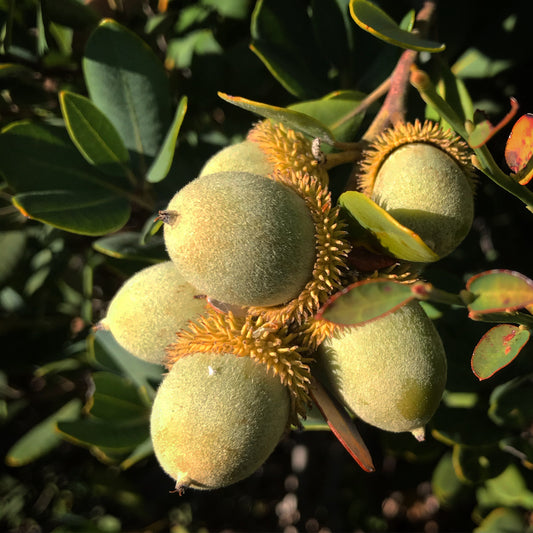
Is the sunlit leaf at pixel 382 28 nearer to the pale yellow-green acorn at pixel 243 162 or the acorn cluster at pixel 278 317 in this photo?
the acorn cluster at pixel 278 317

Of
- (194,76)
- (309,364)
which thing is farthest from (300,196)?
(194,76)

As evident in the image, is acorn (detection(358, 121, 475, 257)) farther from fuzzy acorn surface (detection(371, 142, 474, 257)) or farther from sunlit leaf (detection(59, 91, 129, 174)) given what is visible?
sunlit leaf (detection(59, 91, 129, 174))

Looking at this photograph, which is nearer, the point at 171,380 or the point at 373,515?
the point at 171,380

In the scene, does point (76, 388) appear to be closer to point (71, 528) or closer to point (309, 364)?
point (71, 528)

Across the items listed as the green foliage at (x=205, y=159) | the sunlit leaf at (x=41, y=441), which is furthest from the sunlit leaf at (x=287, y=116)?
the sunlit leaf at (x=41, y=441)

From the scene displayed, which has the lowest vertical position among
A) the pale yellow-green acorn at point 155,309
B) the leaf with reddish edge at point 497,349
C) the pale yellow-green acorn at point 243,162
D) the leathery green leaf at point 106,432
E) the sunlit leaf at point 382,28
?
the leathery green leaf at point 106,432

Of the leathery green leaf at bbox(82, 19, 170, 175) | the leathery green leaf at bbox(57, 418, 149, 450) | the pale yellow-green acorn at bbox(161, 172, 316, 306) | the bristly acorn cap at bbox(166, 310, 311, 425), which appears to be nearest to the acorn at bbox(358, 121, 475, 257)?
the pale yellow-green acorn at bbox(161, 172, 316, 306)
